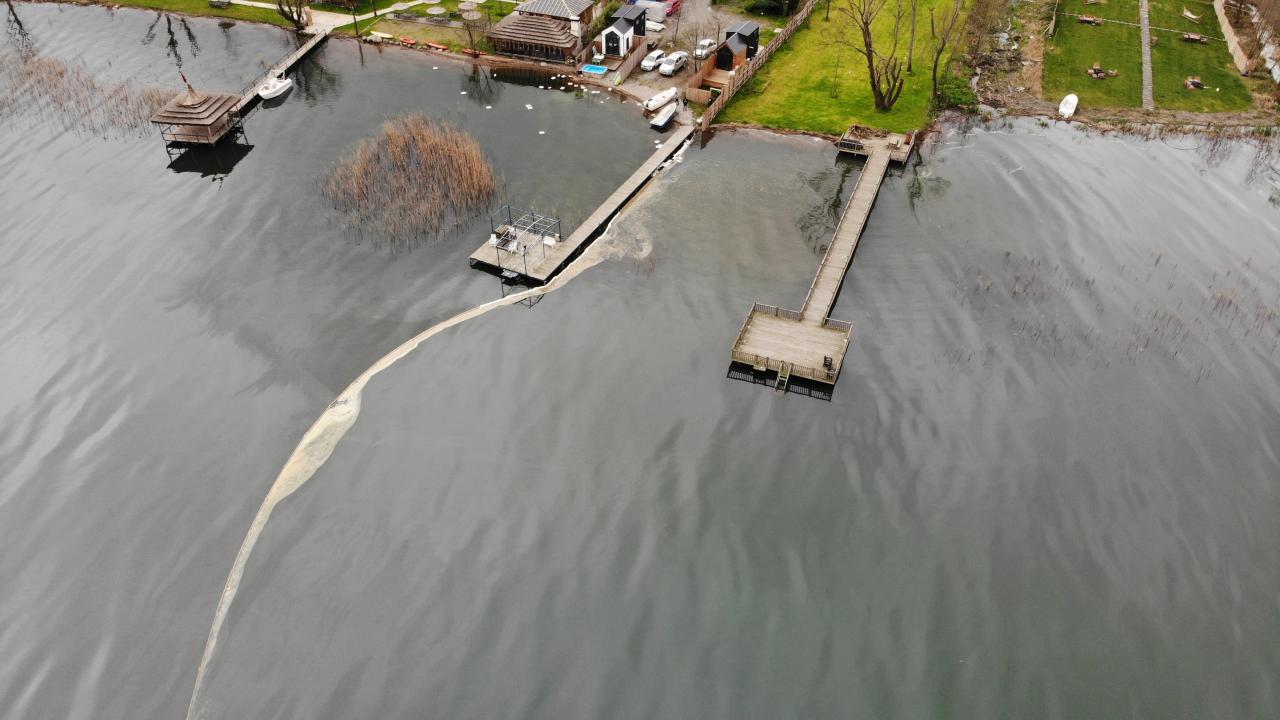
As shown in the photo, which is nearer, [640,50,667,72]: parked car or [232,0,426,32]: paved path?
[640,50,667,72]: parked car

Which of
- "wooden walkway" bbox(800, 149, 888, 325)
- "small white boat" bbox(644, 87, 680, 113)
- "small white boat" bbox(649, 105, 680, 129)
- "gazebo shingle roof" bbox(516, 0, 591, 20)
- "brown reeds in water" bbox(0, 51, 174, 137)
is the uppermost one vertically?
"gazebo shingle roof" bbox(516, 0, 591, 20)

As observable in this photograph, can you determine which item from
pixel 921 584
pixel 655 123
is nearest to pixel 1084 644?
pixel 921 584

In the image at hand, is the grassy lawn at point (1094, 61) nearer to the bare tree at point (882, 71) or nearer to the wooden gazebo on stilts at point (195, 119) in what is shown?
the bare tree at point (882, 71)

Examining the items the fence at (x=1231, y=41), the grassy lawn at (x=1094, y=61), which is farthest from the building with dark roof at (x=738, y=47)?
the fence at (x=1231, y=41)

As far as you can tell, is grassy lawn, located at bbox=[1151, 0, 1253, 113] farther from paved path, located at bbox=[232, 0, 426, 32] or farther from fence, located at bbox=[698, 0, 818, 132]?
paved path, located at bbox=[232, 0, 426, 32]

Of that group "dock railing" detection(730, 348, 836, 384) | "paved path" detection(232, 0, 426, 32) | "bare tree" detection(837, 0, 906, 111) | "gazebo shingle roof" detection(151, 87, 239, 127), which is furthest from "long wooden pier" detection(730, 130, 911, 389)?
"paved path" detection(232, 0, 426, 32)

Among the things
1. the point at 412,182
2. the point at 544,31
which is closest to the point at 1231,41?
the point at 544,31
